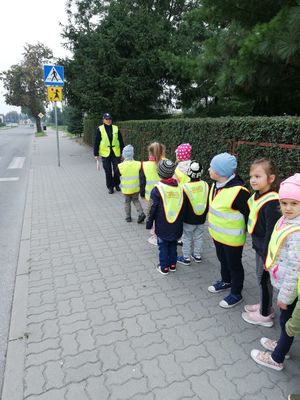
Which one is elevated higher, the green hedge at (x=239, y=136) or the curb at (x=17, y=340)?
the green hedge at (x=239, y=136)

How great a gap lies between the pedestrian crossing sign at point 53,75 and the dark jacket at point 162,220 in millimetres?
9554

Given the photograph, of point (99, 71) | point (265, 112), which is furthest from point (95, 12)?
point (265, 112)

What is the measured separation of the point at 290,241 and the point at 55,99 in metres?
11.5

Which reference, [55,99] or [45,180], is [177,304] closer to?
[45,180]

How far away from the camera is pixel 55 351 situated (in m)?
2.69

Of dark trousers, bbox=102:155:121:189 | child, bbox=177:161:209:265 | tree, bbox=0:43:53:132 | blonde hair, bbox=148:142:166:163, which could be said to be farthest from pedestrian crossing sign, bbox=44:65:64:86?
tree, bbox=0:43:53:132

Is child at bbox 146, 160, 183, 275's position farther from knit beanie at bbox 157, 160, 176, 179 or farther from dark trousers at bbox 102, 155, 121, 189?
dark trousers at bbox 102, 155, 121, 189

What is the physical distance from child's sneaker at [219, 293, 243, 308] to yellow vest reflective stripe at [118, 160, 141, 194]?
289cm

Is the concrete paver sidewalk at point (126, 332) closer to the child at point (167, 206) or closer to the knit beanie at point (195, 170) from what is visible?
the child at point (167, 206)

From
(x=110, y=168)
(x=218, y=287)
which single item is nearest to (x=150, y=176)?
(x=218, y=287)

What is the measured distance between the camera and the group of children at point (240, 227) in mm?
2201

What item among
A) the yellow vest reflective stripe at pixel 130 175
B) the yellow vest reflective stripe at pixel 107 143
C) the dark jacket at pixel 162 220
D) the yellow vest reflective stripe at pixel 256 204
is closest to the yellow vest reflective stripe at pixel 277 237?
the yellow vest reflective stripe at pixel 256 204

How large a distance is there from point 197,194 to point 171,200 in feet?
1.27

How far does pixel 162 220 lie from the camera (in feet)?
12.3
